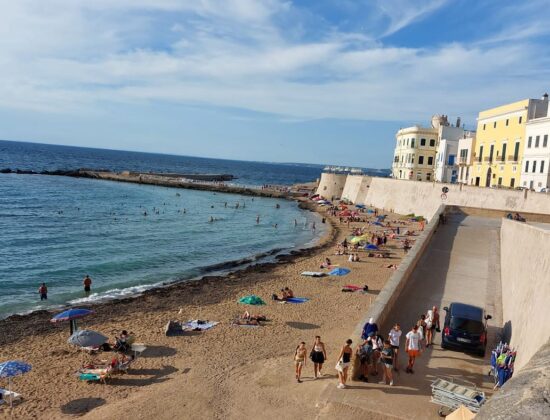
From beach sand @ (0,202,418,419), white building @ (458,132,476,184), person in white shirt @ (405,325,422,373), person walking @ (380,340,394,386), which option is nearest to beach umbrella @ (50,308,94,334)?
beach sand @ (0,202,418,419)

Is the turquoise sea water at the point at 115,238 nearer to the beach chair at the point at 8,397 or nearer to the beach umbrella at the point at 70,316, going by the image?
the beach umbrella at the point at 70,316

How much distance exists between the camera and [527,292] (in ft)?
40.3

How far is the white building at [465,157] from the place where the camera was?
1885 inches

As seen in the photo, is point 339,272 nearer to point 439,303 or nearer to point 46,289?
point 439,303

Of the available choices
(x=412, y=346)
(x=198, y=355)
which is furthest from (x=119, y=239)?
(x=412, y=346)

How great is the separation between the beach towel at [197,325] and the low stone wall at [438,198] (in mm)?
22579

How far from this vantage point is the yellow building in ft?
127

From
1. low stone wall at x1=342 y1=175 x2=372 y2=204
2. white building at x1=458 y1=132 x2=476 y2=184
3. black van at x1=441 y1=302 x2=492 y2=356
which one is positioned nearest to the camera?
black van at x1=441 y1=302 x2=492 y2=356

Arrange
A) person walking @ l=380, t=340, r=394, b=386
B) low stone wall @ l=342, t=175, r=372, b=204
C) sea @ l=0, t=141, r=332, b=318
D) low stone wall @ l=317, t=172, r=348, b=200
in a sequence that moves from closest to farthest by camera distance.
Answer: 1. person walking @ l=380, t=340, r=394, b=386
2. sea @ l=0, t=141, r=332, b=318
3. low stone wall @ l=342, t=175, r=372, b=204
4. low stone wall @ l=317, t=172, r=348, b=200

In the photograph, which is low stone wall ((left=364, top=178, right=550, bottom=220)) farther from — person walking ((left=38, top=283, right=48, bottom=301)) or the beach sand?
person walking ((left=38, top=283, right=48, bottom=301))

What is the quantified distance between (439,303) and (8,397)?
13.1 m

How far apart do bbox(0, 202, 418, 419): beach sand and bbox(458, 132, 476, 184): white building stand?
1061 inches

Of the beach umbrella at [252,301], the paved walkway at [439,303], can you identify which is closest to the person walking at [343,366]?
the paved walkway at [439,303]

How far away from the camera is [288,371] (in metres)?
13.1
